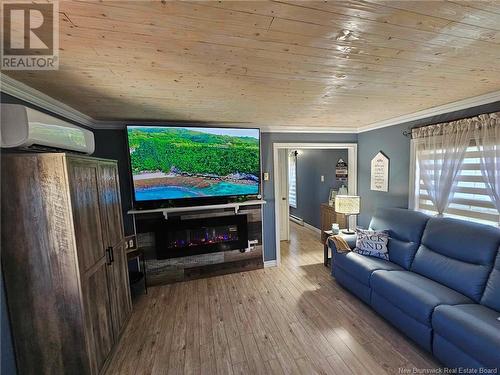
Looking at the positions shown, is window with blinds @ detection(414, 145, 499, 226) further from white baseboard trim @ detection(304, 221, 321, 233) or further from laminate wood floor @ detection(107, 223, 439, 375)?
white baseboard trim @ detection(304, 221, 321, 233)

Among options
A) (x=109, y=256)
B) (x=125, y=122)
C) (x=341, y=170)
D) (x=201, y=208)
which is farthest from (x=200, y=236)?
(x=341, y=170)

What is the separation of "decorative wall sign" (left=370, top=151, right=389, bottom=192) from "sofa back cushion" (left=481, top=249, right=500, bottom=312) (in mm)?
1772

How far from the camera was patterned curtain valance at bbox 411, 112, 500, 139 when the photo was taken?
7.16 feet

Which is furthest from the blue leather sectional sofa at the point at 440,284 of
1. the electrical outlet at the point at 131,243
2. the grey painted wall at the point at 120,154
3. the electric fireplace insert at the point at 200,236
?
the grey painted wall at the point at 120,154

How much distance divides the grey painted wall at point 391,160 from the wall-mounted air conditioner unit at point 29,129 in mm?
3895

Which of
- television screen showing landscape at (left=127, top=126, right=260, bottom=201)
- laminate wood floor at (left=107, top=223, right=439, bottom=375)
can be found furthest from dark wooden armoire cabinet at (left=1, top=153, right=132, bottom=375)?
television screen showing landscape at (left=127, top=126, right=260, bottom=201)

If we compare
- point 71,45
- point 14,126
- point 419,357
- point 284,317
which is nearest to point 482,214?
point 419,357

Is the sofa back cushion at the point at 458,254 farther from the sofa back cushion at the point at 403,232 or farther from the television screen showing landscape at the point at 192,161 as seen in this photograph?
the television screen showing landscape at the point at 192,161

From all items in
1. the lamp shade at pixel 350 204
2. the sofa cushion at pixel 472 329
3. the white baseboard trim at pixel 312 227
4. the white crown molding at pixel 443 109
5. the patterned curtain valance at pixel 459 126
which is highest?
the white crown molding at pixel 443 109

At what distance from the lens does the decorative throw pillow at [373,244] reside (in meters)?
2.77

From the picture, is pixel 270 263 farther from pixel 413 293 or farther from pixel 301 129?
pixel 301 129

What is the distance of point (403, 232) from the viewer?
273cm

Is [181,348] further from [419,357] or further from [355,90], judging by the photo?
[355,90]

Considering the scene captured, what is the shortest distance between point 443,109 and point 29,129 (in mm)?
3942
